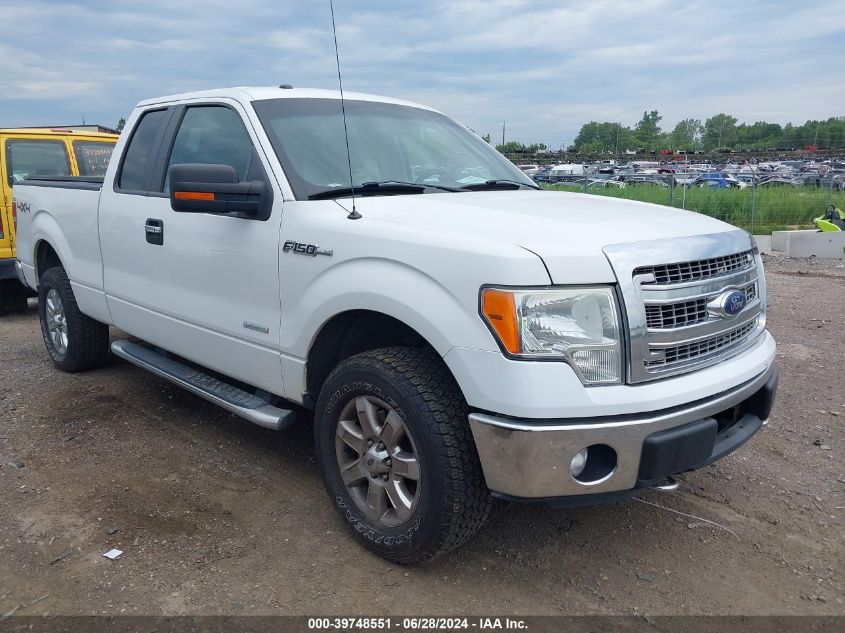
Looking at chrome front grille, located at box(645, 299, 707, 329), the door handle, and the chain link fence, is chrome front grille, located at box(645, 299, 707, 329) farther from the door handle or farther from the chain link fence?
the chain link fence

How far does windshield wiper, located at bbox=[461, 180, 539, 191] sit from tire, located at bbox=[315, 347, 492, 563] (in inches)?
49.9

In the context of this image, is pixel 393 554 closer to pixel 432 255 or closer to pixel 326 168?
pixel 432 255

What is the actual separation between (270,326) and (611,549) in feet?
6.11

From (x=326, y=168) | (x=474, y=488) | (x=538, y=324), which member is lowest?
(x=474, y=488)

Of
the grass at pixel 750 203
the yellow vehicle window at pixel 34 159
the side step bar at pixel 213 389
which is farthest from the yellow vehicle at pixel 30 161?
the grass at pixel 750 203

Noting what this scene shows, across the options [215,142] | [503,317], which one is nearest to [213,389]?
[215,142]

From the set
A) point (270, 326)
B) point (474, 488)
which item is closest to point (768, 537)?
point (474, 488)

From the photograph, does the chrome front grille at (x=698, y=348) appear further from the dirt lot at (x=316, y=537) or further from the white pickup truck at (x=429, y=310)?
the dirt lot at (x=316, y=537)

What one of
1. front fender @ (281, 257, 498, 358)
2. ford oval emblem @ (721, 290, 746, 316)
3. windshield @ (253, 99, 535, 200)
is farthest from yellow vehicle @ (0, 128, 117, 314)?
ford oval emblem @ (721, 290, 746, 316)

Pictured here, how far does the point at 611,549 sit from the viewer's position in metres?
3.25

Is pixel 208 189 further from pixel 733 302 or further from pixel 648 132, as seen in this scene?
pixel 648 132

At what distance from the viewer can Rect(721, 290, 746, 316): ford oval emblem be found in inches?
113

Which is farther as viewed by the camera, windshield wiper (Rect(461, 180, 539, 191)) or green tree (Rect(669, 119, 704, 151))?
green tree (Rect(669, 119, 704, 151))

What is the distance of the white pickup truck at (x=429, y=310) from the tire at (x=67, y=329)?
1270mm
